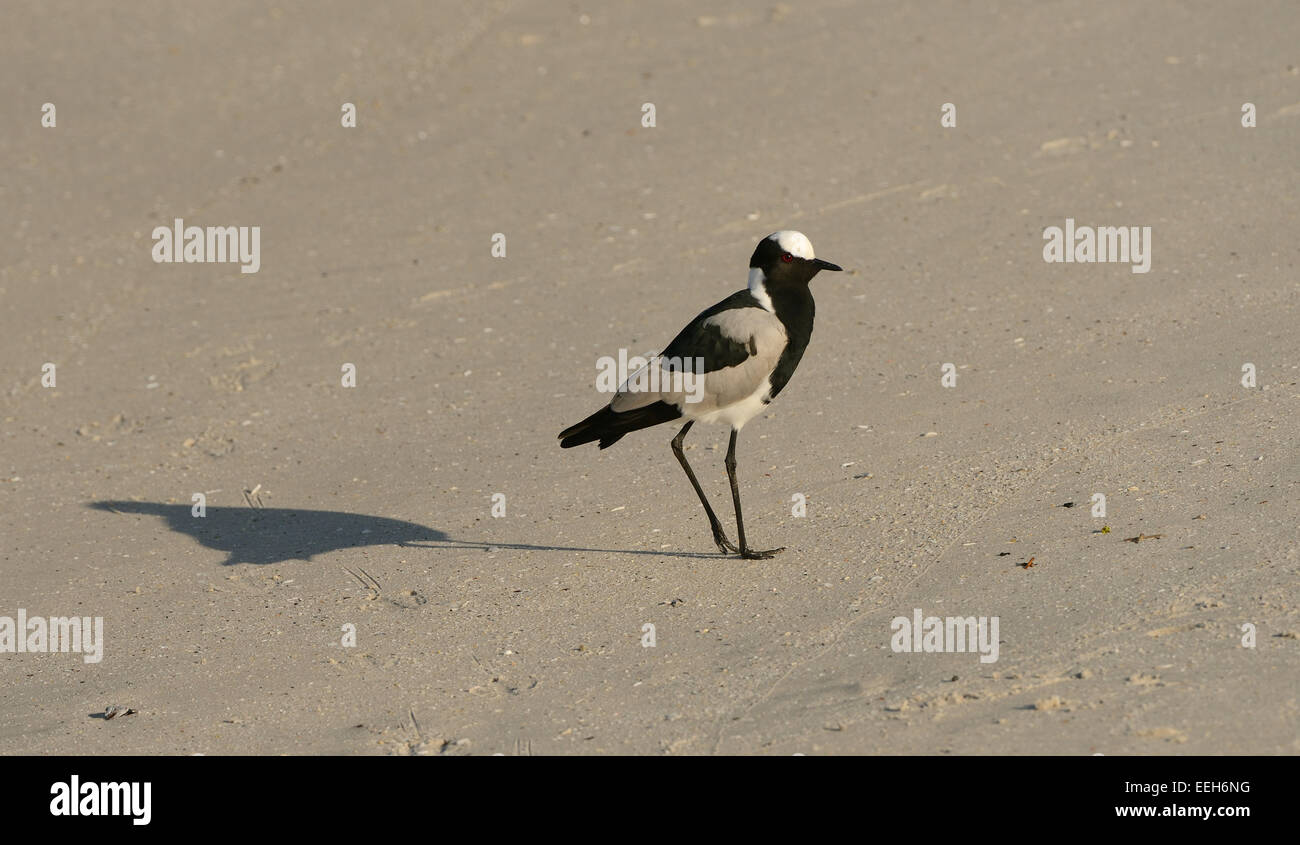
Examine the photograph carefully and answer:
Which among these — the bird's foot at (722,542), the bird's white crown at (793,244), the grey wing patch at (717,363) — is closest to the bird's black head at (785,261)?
the bird's white crown at (793,244)

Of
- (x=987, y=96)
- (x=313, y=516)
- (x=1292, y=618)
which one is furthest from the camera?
(x=987, y=96)

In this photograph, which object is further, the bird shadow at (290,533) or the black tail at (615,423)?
the bird shadow at (290,533)

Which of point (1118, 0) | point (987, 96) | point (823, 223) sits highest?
point (1118, 0)

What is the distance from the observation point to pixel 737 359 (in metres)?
7.13

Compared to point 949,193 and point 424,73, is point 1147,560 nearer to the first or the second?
point 949,193

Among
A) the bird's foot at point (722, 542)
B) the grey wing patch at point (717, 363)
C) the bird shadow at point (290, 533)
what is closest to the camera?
the grey wing patch at point (717, 363)

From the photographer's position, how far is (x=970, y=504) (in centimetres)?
741

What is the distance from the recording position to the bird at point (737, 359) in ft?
23.4

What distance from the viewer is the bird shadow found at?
311 inches

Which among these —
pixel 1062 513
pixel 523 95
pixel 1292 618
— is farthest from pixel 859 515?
pixel 523 95

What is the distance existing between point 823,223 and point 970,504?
4.68 m

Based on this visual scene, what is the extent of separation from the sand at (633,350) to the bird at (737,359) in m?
0.73

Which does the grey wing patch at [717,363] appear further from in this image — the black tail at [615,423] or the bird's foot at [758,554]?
the bird's foot at [758,554]

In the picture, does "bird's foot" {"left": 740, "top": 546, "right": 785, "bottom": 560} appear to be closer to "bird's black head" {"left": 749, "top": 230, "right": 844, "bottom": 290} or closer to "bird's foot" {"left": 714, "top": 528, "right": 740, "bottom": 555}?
"bird's foot" {"left": 714, "top": 528, "right": 740, "bottom": 555}
